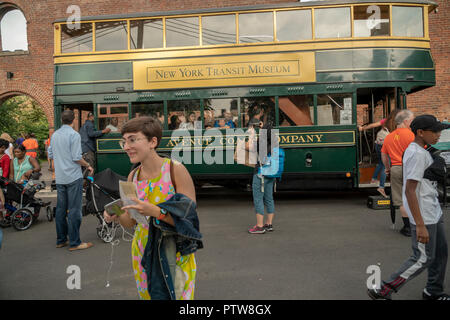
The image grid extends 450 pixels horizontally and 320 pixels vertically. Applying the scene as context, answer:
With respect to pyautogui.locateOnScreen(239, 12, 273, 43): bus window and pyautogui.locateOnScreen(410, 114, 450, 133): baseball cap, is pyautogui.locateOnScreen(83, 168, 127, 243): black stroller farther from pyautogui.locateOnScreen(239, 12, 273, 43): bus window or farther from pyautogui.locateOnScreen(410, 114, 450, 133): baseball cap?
pyautogui.locateOnScreen(239, 12, 273, 43): bus window

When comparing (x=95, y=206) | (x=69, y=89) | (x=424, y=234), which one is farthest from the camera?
(x=69, y=89)

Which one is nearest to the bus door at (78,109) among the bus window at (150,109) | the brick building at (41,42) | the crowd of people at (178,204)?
the bus window at (150,109)

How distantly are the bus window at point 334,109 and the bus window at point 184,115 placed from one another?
9.37 feet

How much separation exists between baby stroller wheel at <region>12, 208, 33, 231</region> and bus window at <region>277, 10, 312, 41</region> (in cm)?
657

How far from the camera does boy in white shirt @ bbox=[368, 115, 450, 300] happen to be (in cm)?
300

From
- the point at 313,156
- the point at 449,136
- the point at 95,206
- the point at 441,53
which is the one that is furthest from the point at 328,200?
the point at 441,53

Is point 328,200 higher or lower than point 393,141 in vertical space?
lower

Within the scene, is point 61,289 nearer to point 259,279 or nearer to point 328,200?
point 259,279

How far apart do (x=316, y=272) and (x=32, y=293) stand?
3.14 meters

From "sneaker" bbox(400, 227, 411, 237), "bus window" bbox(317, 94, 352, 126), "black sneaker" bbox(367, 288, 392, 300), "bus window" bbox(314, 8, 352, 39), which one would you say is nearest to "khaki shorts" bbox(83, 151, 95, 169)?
"bus window" bbox(317, 94, 352, 126)

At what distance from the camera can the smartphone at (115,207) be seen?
1.96m

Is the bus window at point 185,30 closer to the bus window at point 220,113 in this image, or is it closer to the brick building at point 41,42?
the bus window at point 220,113

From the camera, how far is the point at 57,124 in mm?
8664

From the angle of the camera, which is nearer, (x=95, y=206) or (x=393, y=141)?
(x=95, y=206)
